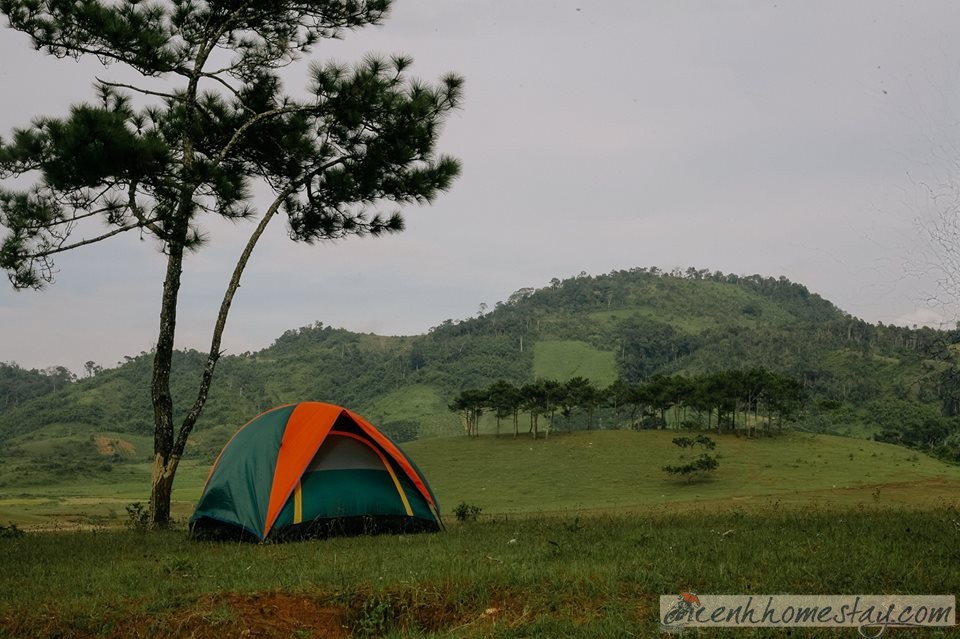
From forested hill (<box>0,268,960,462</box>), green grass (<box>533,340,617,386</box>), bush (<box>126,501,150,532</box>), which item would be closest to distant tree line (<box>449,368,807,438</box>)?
forested hill (<box>0,268,960,462</box>)

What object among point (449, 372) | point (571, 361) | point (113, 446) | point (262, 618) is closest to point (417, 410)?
point (449, 372)

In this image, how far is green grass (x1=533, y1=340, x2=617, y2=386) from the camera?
152250 millimetres

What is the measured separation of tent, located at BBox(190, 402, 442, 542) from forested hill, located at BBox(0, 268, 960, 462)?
8919 cm

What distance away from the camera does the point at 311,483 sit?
11742 millimetres

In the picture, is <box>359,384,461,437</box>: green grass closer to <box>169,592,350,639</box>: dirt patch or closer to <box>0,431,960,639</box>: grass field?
<box>0,431,960,639</box>: grass field

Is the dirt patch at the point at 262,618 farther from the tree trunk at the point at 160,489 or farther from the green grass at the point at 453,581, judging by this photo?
the tree trunk at the point at 160,489

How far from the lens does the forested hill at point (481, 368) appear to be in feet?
370

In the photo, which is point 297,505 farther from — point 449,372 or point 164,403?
point 449,372

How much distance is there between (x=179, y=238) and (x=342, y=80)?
15.0 ft

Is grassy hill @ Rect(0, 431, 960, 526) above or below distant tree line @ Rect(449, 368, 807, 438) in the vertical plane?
below

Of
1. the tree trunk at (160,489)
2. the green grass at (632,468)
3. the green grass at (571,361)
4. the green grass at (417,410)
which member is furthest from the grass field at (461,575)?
the green grass at (571,361)

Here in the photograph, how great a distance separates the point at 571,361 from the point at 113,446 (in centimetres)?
9141

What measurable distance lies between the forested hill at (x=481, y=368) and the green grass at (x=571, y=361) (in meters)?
0.41

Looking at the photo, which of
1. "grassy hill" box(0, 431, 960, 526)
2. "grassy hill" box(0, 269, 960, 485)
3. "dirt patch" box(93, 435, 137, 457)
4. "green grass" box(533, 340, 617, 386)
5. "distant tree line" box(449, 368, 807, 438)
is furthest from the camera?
"green grass" box(533, 340, 617, 386)
